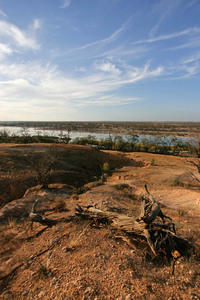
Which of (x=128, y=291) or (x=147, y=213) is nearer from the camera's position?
(x=128, y=291)

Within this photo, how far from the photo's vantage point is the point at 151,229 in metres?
3.82

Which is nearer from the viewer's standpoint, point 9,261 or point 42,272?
point 42,272

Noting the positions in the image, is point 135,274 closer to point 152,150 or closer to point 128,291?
point 128,291

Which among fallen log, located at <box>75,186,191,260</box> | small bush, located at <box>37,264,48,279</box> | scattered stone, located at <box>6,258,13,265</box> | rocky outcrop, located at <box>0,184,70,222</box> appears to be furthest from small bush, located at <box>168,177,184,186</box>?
scattered stone, located at <box>6,258,13,265</box>

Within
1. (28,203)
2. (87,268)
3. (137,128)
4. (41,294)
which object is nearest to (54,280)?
(41,294)

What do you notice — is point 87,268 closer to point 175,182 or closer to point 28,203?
point 28,203

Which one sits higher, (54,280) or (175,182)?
(54,280)

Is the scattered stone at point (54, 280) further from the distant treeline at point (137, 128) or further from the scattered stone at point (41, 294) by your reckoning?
the distant treeline at point (137, 128)

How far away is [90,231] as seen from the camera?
471cm

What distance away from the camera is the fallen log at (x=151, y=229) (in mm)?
3529

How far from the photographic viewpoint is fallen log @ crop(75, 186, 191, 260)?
3.53m

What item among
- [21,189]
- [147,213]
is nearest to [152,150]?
[21,189]

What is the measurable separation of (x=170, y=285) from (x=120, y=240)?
157cm

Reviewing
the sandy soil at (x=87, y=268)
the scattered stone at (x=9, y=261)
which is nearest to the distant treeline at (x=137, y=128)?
the sandy soil at (x=87, y=268)
